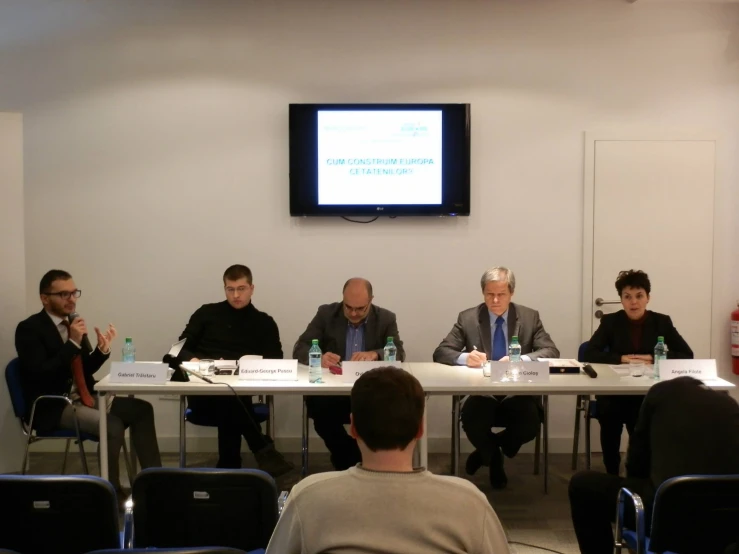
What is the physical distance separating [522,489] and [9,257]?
3396 millimetres

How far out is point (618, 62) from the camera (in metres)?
5.27

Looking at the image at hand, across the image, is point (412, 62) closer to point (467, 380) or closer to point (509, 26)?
point (509, 26)

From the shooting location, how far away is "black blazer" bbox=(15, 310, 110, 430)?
4051mm

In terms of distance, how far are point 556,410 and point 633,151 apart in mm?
1919

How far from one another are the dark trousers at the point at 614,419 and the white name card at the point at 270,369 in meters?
1.91

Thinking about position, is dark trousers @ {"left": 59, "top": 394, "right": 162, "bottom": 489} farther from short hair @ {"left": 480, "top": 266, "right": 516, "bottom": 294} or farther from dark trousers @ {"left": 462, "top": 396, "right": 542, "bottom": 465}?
short hair @ {"left": 480, "top": 266, "right": 516, "bottom": 294}

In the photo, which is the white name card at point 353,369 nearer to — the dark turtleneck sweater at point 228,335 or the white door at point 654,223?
the dark turtleneck sweater at point 228,335

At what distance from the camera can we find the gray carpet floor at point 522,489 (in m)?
3.78

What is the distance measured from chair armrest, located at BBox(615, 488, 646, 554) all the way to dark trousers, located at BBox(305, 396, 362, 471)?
1987mm

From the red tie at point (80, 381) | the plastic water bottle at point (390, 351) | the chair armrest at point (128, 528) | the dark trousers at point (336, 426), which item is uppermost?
the plastic water bottle at point (390, 351)

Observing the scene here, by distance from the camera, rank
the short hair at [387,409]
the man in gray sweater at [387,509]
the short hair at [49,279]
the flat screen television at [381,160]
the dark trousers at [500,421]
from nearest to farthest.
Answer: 1. the man in gray sweater at [387,509]
2. the short hair at [387,409]
3. the short hair at [49,279]
4. the dark trousers at [500,421]
5. the flat screen television at [381,160]

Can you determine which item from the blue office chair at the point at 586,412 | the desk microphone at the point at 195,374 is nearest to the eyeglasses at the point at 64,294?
the desk microphone at the point at 195,374

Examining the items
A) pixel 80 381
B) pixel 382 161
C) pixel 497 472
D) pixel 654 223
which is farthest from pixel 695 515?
pixel 382 161

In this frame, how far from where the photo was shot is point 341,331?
4629mm
